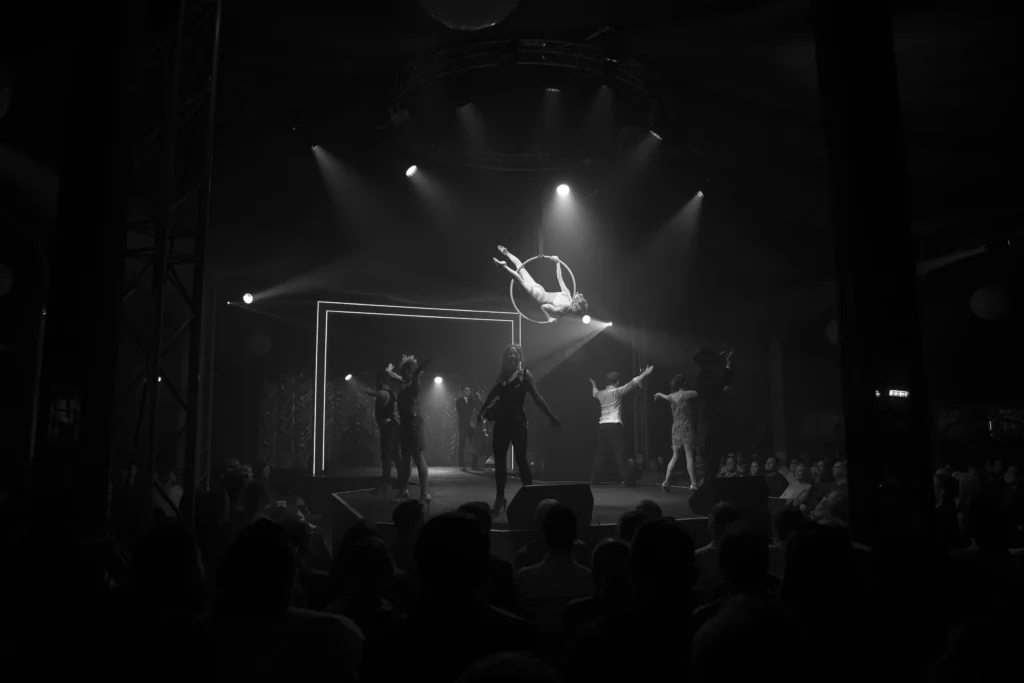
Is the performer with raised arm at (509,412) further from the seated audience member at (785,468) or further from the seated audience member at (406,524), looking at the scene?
the seated audience member at (785,468)

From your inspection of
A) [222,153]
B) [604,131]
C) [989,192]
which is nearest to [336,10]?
[222,153]

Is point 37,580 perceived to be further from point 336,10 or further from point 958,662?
point 336,10

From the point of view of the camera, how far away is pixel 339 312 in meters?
15.8

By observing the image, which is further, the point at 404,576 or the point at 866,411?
the point at 866,411

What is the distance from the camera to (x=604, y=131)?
11.4 metres

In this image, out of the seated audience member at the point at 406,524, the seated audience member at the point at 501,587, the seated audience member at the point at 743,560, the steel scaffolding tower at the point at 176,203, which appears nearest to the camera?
the seated audience member at the point at 743,560

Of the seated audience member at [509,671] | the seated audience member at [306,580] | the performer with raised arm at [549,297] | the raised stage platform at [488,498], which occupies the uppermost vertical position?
the performer with raised arm at [549,297]

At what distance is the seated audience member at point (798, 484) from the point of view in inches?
416

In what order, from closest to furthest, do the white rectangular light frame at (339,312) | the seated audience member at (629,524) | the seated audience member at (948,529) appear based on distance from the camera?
the seated audience member at (629,524)
the seated audience member at (948,529)
the white rectangular light frame at (339,312)

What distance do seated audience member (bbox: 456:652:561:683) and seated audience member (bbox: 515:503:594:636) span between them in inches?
95.5

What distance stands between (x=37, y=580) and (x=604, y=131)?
31.5ft

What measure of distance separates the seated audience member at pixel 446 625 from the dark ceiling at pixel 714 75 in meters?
7.08

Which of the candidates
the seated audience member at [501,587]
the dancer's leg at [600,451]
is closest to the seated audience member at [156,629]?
the seated audience member at [501,587]

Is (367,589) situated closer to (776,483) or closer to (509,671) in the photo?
(509,671)
